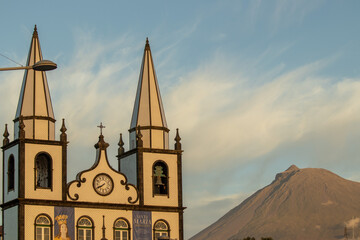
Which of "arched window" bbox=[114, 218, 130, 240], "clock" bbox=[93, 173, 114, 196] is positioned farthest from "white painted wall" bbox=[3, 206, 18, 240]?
"arched window" bbox=[114, 218, 130, 240]

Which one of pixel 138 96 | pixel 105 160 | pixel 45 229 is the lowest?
pixel 45 229

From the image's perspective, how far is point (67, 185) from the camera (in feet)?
216

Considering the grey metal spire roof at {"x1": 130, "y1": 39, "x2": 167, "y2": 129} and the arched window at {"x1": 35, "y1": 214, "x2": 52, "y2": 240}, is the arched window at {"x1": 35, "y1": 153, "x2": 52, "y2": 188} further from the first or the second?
the grey metal spire roof at {"x1": 130, "y1": 39, "x2": 167, "y2": 129}

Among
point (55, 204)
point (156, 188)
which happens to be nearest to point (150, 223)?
point (156, 188)

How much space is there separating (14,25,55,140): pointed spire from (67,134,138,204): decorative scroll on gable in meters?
3.32

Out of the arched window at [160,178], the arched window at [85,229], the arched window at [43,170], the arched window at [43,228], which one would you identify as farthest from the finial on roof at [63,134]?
the arched window at [160,178]

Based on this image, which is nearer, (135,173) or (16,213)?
(16,213)

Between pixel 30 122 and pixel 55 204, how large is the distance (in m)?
5.65

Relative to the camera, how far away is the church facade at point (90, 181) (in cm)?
6431

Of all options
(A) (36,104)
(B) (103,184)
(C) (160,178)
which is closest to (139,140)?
(C) (160,178)

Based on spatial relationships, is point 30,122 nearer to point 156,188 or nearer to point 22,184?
point 22,184

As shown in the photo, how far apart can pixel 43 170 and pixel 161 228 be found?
29.0ft

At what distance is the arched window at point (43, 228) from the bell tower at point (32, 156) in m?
0.97

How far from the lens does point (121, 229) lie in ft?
219
